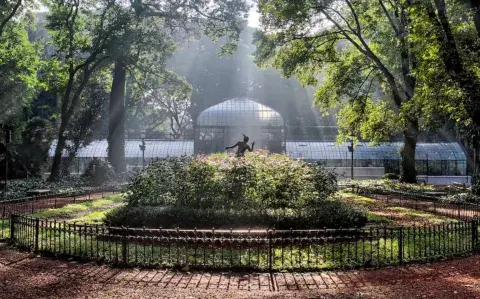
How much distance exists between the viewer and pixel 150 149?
45.3 meters

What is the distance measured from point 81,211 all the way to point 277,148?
23.7m

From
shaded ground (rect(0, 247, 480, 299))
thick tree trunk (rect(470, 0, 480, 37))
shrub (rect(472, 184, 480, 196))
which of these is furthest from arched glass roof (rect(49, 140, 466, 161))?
shaded ground (rect(0, 247, 480, 299))

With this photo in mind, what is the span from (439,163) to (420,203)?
24.4m

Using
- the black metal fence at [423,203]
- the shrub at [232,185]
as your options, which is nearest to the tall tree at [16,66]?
the shrub at [232,185]

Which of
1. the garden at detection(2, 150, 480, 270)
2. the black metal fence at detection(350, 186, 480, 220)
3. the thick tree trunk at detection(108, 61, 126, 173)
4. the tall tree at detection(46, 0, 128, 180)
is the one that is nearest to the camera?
the garden at detection(2, 150, 480, 270)

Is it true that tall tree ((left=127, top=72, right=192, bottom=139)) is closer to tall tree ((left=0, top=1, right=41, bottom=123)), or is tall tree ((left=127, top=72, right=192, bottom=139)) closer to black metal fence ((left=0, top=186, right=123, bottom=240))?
tall tree ((left=0, top=1, right=41, bottom=123))

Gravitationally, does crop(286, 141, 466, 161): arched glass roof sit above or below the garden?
above

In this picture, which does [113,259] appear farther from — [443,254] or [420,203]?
[420,203]

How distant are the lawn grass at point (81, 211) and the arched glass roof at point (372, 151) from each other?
2483cm

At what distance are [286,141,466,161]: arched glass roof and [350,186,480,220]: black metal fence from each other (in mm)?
16505

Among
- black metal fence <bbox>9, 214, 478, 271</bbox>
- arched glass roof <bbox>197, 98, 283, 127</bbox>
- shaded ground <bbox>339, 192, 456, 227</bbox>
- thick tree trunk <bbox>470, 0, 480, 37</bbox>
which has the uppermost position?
thick tree trunk <bbox>470, 0, 480, 37</bbox>

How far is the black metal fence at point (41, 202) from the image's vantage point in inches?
645

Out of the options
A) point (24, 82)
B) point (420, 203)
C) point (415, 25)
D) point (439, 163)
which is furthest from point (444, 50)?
point (24, 82)

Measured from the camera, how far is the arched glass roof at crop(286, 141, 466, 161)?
138 feet
